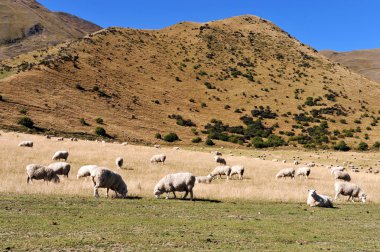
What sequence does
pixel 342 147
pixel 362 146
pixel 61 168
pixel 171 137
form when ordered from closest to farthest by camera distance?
pixel 61 168 → pixel 171 137 → pixel 342 147 → pixel 362 146

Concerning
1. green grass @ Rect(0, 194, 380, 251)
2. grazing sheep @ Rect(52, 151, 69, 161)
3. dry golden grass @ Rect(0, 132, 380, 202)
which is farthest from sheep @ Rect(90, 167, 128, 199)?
grazing sheep @ Rect(52, 151, 69, 161)

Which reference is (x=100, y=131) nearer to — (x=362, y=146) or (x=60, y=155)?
(x=60, y=155)

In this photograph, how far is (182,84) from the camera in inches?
4892

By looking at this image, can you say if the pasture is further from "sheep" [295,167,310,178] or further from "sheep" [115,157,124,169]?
"sheep" [295,167,310,178]

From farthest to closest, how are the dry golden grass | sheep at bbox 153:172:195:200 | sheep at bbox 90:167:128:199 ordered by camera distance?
the dry golden grass < sheep at bbox 153:172:195:200 < sheep at bbox 90:167:128:199

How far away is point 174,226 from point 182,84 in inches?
4333

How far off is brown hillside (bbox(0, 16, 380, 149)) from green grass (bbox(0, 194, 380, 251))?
54.6 m

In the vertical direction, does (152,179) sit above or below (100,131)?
below

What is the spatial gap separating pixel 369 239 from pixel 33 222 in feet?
38.9

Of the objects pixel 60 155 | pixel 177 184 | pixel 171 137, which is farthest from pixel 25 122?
pixel 177 184

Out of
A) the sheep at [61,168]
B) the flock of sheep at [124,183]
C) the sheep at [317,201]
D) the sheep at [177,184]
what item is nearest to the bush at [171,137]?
the flock of sheep at [124,183]

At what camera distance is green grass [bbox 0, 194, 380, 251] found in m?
12.6

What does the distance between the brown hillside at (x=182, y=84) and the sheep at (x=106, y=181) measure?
51.4 metres

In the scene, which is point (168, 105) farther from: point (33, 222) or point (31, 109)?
point (33, 222)
